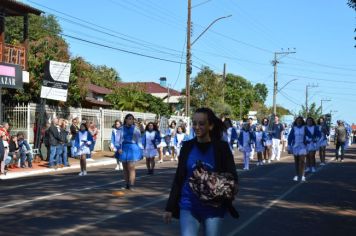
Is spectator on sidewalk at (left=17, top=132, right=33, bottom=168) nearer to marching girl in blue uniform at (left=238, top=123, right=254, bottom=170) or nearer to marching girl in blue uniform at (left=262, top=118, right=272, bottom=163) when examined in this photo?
marching girl in blue uniform at (left=238, top=123, right=254, bottom=170)

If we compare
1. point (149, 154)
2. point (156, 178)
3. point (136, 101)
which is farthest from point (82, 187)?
point (136, 101)

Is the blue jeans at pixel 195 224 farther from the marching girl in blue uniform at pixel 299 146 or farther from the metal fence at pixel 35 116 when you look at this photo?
the metal fence at pixel 35 116

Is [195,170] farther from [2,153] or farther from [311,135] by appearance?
[2,153]

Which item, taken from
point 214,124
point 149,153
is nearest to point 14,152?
point 149,153

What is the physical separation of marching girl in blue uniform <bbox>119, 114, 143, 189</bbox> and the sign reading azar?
12.5m

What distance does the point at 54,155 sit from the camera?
22438mm

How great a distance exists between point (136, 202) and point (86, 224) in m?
2.58

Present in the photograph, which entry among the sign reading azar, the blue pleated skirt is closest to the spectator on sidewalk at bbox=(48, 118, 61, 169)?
the sign reading azar

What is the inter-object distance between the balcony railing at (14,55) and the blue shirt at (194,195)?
24668 millimetres


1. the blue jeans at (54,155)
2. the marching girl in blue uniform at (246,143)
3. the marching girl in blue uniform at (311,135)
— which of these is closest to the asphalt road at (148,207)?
the marching girl in blue uniform at (311,135)

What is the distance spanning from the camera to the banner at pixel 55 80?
83.6 feet

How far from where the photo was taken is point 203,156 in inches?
197

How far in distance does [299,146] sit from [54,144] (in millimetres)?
10056

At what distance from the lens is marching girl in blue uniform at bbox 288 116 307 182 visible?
53.0ft
